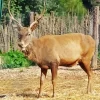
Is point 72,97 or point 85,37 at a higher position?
point 85,37

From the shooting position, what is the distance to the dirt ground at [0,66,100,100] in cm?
1013

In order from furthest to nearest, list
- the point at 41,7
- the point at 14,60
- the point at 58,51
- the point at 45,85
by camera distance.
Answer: the point at 41,7
the point at 14,60
the point at 45,85
the point at 58,51

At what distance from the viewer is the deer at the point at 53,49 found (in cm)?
974

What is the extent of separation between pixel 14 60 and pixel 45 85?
4.40 metres

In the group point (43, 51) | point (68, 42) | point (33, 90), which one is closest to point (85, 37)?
point (68, 42)

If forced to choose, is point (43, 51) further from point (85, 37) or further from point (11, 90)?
point (11, 90)

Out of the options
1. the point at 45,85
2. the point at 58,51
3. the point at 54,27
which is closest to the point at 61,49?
the point at 58,51

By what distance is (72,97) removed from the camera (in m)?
9.95

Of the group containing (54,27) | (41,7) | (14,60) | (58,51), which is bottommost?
(14,60)

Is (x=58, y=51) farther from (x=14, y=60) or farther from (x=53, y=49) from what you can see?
(x=14, y=60)

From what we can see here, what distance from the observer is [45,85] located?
11680mm

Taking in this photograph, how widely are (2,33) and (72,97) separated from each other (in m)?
6.87

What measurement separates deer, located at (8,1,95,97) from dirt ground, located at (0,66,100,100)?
33 centimetres

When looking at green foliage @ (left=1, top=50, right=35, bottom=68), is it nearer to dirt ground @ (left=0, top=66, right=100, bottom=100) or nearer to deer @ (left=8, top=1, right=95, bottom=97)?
dirt ground @ (left=0, top=66, right=100, bottom=100)
